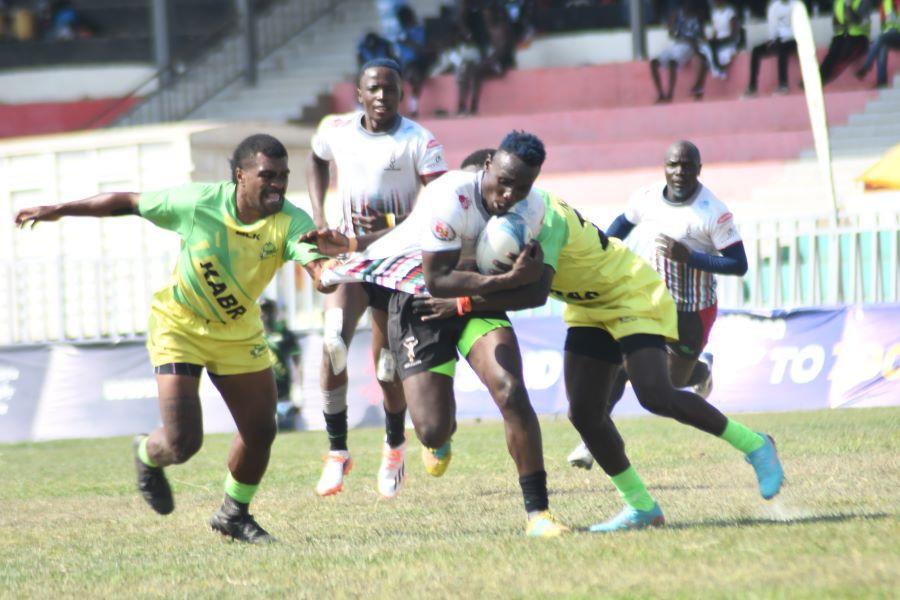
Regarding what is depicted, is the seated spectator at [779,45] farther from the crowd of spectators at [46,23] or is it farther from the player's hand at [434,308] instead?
the player's hand at [434,308]

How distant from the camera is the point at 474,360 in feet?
23.8

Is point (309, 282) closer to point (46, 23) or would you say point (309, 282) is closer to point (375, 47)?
point (375, 47)

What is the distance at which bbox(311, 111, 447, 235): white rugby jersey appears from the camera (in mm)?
9039

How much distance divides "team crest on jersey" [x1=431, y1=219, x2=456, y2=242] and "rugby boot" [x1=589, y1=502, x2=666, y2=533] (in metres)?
1.61

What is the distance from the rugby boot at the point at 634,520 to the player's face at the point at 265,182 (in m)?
2.27

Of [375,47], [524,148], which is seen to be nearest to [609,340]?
[524,148]

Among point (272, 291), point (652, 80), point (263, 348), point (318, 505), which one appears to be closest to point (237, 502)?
point (263, 348)

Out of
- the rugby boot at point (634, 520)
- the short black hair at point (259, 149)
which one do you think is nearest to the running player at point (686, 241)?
the rugby boot at point (634, 520)

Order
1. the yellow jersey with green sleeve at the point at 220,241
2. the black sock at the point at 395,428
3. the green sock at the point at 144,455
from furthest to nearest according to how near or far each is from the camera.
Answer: the black sock at the point at 395,428 → the green sock at the point at 144,455 → the yellow jersey with green sleeve at the point at 220,241

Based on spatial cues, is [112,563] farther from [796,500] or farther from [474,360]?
[796,500]

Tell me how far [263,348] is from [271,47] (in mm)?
22644

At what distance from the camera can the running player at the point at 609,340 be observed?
7.39 m

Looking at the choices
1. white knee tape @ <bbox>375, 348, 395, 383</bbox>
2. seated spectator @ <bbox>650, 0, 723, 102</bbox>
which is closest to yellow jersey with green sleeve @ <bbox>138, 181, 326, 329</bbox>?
white knee tape @ <bbox>375, 348, 395, 383</bbox>

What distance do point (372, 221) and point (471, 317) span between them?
6.13 feet
